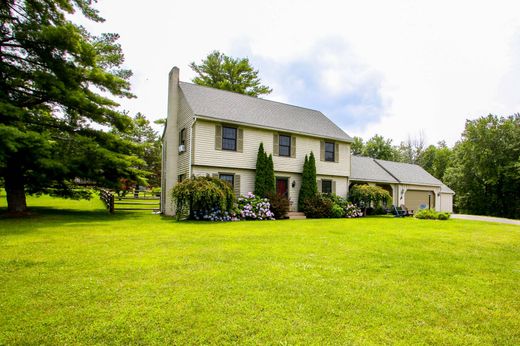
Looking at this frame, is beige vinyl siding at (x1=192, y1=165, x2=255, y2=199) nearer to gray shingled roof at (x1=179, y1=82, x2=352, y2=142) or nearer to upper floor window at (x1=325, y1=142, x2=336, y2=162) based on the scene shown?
Result: gray shingled roof at (x1=179, y1=82, x2=352, y2=142)

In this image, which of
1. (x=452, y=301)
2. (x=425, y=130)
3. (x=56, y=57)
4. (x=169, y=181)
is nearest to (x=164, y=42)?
(x=56, y=57)

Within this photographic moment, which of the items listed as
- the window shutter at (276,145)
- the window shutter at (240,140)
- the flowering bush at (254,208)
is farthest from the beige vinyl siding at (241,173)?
the window shutter at (276,145)


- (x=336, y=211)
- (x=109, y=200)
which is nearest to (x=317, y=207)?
(x=336, y=211)

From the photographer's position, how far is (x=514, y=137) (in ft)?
105

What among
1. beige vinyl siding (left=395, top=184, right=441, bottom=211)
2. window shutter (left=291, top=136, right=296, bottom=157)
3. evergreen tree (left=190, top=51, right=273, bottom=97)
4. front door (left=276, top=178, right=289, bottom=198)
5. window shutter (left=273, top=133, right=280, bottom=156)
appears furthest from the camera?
evergreen tree (left=190, top=51, right=273, bottom=97)

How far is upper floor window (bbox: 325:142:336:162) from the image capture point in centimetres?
1945

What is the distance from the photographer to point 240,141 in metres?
15.9

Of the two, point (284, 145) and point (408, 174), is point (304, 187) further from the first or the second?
point (408, 174)

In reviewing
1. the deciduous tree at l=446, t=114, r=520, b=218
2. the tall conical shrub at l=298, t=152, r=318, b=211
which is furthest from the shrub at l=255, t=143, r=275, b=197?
the deciduous tree at l=446, t=114, r=520, b=218

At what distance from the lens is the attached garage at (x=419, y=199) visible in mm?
25094

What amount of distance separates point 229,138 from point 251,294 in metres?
12.6

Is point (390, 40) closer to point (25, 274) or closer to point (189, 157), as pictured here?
point (189, 157)

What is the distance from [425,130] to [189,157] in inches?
1974

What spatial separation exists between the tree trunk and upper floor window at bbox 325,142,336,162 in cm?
1680
